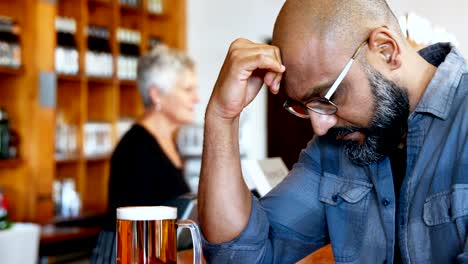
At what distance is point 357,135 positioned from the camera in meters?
1.48

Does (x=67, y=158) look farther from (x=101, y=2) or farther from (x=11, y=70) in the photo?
(x=101, y=2)

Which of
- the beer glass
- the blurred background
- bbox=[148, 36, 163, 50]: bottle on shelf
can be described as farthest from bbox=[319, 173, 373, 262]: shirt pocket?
bbox=[148, 36, 163, 50]: bottle on shelf

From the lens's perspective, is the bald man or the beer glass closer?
the beer glass

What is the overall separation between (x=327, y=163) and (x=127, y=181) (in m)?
1.37

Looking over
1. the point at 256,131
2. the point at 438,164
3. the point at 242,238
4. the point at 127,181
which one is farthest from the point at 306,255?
Result: the point at 256,131

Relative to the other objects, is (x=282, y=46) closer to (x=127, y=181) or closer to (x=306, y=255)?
(x=306, y=255)

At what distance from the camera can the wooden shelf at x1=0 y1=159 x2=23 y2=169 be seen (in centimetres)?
419

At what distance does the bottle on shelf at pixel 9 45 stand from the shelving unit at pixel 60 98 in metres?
0.05

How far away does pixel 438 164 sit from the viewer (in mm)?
1357

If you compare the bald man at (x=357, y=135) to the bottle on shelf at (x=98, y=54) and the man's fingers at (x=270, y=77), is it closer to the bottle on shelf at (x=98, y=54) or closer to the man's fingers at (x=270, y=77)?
the man's fingers at (x=270, y=77)

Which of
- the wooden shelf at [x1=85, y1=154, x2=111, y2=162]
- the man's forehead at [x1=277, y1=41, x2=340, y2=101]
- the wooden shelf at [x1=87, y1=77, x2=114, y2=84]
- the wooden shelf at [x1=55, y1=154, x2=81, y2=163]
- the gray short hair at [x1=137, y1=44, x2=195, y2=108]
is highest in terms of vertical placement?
the man's forehead at [x1=277, y1=41, x2=340, y2=101]

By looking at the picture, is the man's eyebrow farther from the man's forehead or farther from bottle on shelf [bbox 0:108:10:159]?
bottle on shelf [bbox 0:108:10:159]

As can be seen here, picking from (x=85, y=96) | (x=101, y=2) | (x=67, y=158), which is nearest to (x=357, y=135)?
(x=67, y=158)

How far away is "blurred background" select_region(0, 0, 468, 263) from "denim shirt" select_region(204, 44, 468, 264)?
194 cm
